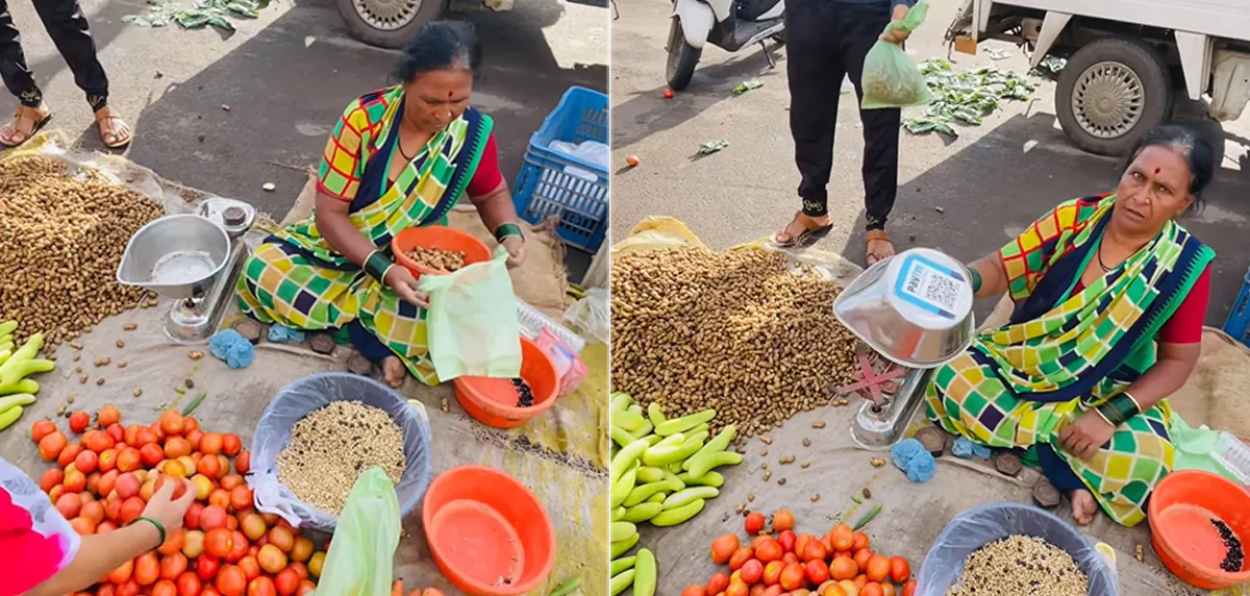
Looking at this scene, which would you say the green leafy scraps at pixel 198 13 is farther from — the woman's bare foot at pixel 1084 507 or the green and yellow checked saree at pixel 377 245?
the woman's bare foot at pixel 1084 507

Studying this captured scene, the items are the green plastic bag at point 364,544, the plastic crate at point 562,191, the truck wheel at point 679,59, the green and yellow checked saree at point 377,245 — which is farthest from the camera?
the truck wheel at point 679,59

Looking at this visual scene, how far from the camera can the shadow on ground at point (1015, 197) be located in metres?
3.76

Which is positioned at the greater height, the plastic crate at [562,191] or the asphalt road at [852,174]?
the plastic crate at [562,191]

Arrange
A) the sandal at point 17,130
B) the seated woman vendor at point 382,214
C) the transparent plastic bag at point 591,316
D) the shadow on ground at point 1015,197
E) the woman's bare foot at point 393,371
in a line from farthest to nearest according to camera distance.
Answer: the shadow on ground at point 1015,197
the sandal at point 17,130
the transparent plastic bag at point 591,316
the woman's bare foot at point 393,371
the seated woman vendor at point 382,214

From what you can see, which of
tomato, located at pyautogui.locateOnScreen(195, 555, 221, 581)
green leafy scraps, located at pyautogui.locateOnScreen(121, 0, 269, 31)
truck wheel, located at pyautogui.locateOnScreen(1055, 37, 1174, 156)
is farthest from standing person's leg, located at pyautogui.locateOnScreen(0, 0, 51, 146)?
truck wheel, located at pyautogui.locateOnScreen(1055, 37, 1174, 156)

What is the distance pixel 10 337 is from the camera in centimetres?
273

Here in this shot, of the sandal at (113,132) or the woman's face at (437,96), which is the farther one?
the sandal at (113,132)

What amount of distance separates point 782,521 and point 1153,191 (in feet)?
3.77

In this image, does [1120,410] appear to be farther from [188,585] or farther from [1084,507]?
[188,585]

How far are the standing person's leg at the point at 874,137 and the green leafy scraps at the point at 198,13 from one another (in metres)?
3.17

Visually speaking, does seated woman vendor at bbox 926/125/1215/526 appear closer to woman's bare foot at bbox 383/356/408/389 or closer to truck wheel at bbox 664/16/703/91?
woman's bare foot at bbox 383/356/408/389

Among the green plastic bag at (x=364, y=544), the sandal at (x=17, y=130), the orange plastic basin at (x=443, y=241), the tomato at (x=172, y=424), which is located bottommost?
the sandal at (x=17, y=130)

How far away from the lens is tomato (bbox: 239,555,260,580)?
217 cm

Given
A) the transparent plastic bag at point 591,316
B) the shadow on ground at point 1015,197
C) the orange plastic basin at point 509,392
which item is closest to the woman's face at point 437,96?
the orange plastic basin at point 509,392
